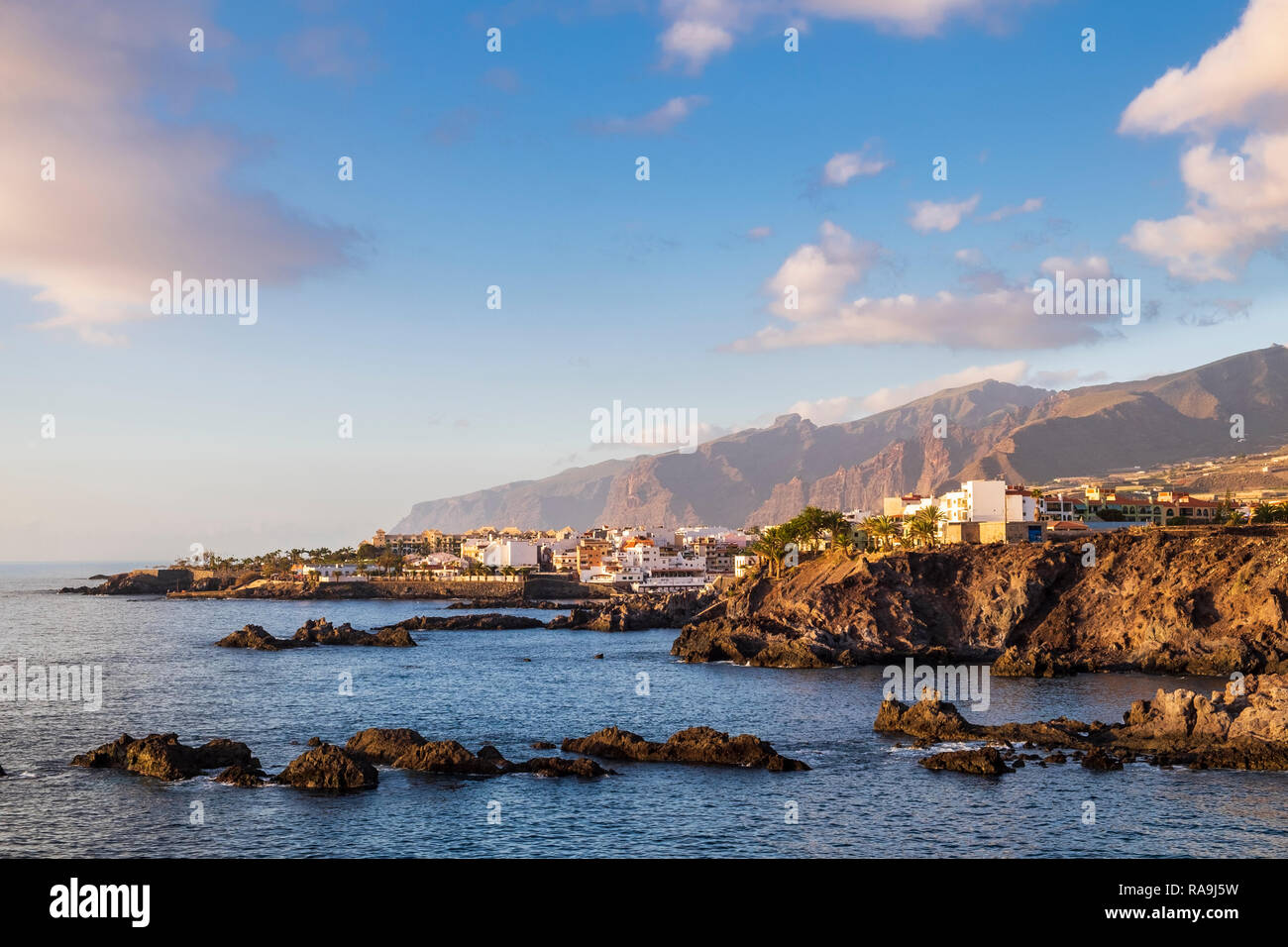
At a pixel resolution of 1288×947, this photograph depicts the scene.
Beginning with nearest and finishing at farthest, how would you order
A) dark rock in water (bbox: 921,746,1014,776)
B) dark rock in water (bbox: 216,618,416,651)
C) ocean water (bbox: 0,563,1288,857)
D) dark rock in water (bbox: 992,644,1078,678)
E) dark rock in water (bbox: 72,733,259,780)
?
1. ocean water (bbox: 0,563,1288,857)
2. dark rock in water (bbox: 72,733,259,780)
3. dark rock in water (bbox: 921,746,1014,776)
4. dark rock in water (bbox: 992,644,1078,678)
5. dark rock in water (bbox: 216,618,416,651)

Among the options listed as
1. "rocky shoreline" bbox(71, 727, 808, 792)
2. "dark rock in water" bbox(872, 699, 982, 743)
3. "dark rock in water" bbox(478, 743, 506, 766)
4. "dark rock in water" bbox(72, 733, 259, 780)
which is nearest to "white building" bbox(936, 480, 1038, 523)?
"dark rock in water" bbox(872, 699, 982, 743)

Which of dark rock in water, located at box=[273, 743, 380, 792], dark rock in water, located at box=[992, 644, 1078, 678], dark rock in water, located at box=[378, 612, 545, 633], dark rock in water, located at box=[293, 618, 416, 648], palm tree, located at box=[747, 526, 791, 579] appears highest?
palm tree, located at box=[747, 526, 791, 579]

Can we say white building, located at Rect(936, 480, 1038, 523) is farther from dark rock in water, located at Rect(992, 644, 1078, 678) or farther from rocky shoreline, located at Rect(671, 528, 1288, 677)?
dark rock in water, located at Rect(992, 644, 1078, 678)

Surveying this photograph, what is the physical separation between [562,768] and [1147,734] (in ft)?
91.4

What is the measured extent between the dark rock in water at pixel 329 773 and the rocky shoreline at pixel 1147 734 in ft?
78.5

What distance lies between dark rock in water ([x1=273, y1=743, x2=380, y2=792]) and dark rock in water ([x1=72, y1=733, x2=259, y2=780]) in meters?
2.73

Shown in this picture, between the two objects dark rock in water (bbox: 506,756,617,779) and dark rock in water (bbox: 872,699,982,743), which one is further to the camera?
dark rock in water (bbox: 872,699,982,743)

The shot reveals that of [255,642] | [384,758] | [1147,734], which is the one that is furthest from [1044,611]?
[255,642]

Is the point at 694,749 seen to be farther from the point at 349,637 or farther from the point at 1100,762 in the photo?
the point at 349,637

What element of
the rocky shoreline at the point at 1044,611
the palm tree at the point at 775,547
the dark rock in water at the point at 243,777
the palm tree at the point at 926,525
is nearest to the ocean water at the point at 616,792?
the dark rock in water at the point at 243,777

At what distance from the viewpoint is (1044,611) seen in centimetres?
8919

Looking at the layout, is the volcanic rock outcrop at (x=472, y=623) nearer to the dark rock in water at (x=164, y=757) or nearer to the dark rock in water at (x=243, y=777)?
the dark rock in water at (x=164, y=757)

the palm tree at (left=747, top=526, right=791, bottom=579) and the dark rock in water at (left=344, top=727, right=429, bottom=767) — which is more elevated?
the palm tree at (left=747, top=526, right=791, bottom=579)

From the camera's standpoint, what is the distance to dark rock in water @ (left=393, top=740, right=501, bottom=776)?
41625 mm
